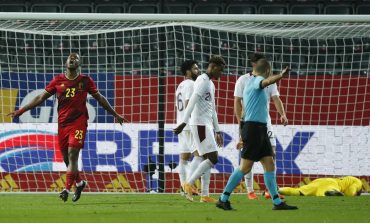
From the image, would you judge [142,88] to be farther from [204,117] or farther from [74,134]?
[74,134]

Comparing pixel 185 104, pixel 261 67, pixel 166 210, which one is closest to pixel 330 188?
pixel 185 104

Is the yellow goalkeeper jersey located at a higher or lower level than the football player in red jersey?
lower

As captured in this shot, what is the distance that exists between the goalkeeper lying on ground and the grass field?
0.82 meters

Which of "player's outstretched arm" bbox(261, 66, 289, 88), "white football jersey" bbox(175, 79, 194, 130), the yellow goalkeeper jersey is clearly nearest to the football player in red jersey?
"white football jersey" bbox(175, 79, 194, 130)

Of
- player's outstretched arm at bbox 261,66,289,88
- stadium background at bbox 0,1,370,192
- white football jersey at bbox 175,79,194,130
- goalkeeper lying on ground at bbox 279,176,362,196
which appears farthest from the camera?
stadium background at bbox 0,1,370,192

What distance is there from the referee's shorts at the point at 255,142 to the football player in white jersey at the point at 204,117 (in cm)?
170

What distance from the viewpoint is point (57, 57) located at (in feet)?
54.7

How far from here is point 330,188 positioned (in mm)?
14430

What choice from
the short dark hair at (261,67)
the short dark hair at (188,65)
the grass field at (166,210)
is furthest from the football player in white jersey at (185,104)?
the short dark hair at (261,67)

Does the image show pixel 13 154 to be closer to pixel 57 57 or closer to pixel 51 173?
pixel 51 173

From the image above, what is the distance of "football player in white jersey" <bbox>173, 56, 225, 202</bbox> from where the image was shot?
11.8 meters

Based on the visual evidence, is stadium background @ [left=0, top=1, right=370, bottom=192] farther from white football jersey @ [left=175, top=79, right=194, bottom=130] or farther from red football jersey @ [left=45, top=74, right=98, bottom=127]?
red football jersey @ [left=45, top=74, right=98, bottom=127]

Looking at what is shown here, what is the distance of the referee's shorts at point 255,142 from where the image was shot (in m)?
10.1

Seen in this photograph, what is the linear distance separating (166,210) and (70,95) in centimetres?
222
